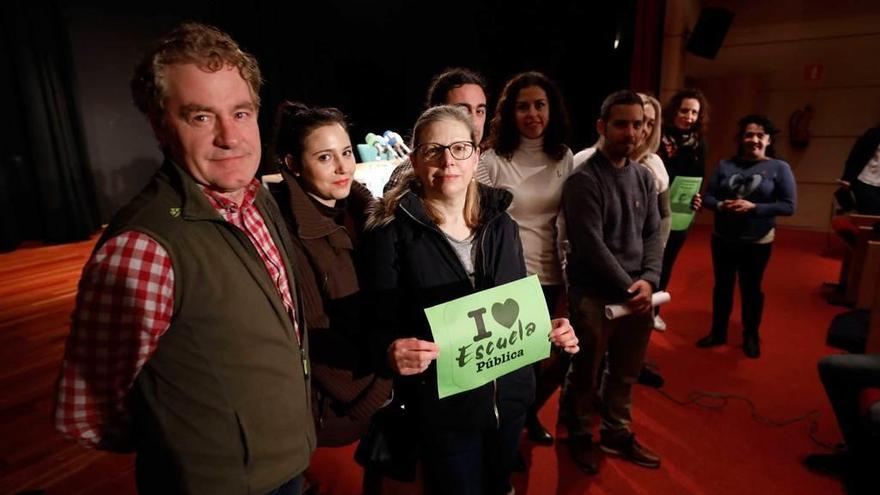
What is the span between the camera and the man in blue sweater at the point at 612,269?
1.76m

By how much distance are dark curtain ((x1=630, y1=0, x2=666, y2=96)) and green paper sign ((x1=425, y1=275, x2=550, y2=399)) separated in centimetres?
514

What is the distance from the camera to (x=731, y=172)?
2.84m

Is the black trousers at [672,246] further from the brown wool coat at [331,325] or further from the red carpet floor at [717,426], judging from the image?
the brown wool coat at [331,325]

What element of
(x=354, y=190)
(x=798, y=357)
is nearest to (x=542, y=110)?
(x=354, y=190)

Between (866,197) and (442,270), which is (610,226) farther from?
(866,197)

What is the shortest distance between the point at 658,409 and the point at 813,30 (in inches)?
235

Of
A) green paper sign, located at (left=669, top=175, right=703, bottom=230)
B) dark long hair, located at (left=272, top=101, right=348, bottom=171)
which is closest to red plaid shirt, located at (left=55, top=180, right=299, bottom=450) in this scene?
dark long hair, located at (left=272, top=101, right=348, bottom=171)

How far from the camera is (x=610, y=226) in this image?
5.94ft

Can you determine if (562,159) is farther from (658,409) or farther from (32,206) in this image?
(32,206)

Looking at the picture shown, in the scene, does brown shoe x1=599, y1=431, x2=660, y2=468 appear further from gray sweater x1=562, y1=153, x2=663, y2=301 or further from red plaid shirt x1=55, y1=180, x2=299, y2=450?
red plaid shirt x1=55, y1=180, x2=299, y2=450

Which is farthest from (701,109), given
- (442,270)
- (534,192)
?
(442,270)

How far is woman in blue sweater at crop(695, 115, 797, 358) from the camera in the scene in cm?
268

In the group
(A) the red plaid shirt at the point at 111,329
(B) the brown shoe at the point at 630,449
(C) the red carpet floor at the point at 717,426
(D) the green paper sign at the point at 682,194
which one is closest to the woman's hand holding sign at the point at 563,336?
(A) the red plaid shirt at the point at 111,329

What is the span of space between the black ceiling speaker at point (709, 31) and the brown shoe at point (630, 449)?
5.40 m
